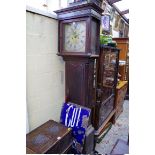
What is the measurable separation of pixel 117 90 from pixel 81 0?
1802mm

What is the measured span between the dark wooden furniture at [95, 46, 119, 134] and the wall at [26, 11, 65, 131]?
1.64ft

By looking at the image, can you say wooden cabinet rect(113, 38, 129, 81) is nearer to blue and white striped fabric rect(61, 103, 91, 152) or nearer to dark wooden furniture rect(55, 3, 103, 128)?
dark wooden furniture rect(55, 3, 103, 128)

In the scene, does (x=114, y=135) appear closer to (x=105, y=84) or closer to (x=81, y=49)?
(x=105, y=84)

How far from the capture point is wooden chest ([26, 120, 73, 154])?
3.98 ft

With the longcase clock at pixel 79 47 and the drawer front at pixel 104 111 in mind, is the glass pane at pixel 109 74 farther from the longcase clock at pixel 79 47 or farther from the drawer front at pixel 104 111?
the longcase clock at pixel 79 47

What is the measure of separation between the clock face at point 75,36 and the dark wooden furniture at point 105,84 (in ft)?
1.44

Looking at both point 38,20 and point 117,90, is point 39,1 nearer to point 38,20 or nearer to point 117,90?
point 38,20

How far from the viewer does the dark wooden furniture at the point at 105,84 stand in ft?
6.53

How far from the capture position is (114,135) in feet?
8.07

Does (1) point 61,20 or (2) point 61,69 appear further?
(2) point 61,69
